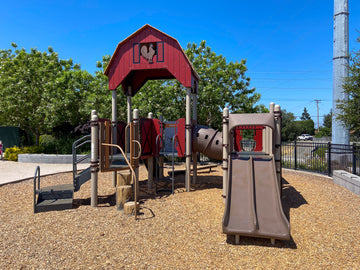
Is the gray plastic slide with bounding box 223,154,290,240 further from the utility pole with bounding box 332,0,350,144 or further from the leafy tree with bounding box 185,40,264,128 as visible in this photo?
the utility pole with bounding box 332,0,350,144

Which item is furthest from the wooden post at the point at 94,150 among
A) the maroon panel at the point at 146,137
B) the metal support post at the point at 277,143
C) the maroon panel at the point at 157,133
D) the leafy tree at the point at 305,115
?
the leafy tree at the point at 305,115

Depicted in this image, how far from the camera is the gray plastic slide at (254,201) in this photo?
4145mm

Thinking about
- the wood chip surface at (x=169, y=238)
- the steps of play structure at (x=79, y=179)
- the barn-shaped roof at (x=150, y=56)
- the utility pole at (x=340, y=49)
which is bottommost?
the wood chip surface at (x=169, y=238)

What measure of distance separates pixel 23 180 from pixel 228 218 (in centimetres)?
932

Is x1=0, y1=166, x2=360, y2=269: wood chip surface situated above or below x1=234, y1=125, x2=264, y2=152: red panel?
below

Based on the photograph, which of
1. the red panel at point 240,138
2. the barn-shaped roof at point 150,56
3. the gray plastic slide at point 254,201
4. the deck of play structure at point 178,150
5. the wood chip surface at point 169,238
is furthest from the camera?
the red panel at point 240,138

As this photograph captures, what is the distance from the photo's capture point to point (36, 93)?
59.0 feet

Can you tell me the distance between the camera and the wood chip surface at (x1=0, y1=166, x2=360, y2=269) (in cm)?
357

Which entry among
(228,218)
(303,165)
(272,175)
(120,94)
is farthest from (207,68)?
(228,218)

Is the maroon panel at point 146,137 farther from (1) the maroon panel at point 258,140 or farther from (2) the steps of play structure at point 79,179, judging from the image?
(1) the maroon panel at point 258,140

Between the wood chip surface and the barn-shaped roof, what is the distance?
158 inches

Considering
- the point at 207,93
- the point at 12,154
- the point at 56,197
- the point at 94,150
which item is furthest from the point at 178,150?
the point at 12,154

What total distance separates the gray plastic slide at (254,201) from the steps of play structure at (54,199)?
4.14 metres

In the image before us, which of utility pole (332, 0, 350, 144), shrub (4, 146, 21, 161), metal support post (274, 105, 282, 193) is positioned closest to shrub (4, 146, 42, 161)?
shrub (4, 146, 21, 161)
